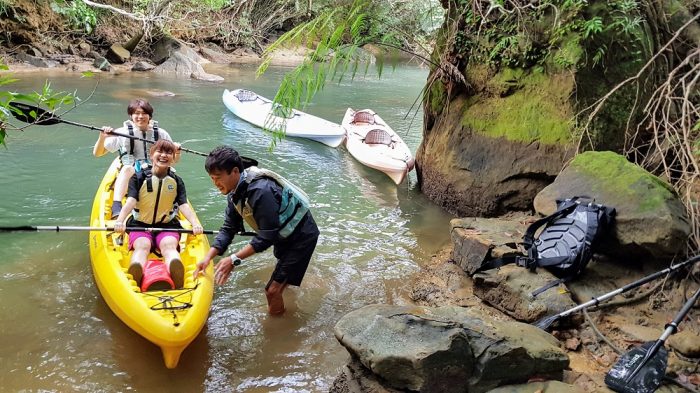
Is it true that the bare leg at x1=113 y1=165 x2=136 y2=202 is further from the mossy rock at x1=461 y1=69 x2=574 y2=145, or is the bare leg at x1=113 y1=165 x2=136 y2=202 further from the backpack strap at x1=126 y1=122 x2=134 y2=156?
the mossy rock at x1=461 y1=69 x2=574 y2=145

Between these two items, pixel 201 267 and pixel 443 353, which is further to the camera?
pixel 201 267

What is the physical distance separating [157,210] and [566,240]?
3564 millimetres

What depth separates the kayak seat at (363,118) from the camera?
11.2 meters

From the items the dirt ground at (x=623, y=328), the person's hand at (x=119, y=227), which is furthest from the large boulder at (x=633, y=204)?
the person's hand at (x=119, y=227)

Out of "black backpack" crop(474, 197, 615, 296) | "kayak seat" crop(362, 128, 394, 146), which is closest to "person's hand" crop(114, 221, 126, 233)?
"black backpack" crop(474, 197, 615, 296)

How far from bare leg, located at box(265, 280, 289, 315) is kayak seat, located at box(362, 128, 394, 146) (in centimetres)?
576

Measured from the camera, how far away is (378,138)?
31.9ft

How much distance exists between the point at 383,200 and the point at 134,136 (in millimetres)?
3814

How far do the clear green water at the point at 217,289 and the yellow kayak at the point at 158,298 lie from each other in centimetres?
28

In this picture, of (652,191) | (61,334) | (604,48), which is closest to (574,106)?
(604,48)

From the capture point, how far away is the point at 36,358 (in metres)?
3.58

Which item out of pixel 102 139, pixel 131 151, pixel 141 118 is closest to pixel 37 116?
pixel 141 118

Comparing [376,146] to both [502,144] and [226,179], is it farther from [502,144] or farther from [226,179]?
[226,179]

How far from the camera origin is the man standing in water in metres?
3.48
